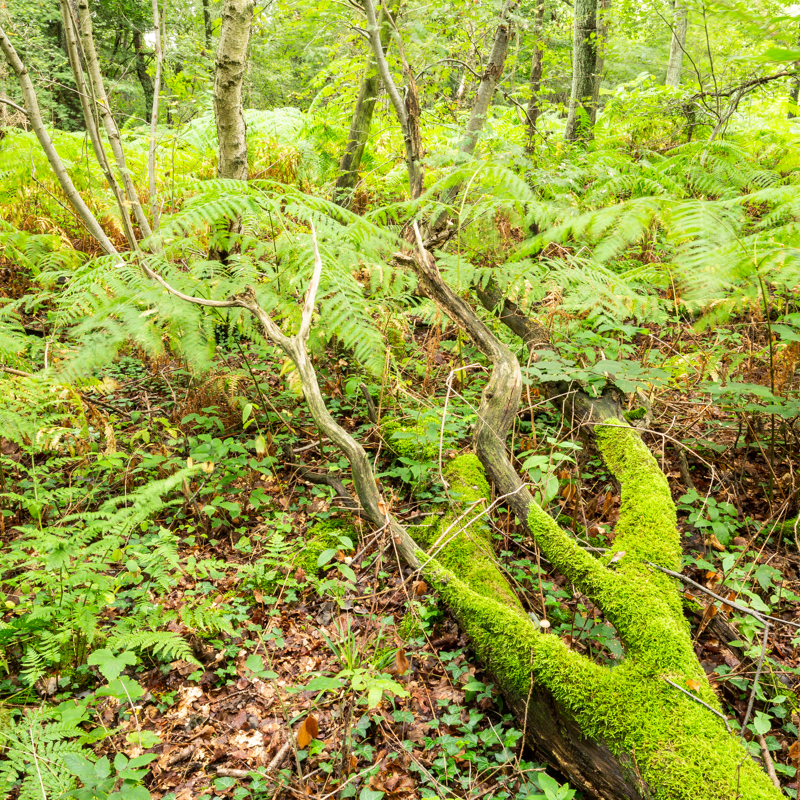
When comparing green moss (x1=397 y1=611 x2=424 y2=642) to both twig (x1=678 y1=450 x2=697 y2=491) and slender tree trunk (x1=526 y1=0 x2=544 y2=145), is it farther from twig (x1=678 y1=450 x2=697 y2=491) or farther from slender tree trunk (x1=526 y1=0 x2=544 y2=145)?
slender tree trunk (x1=526 y1=0 x2=544 y2=145)

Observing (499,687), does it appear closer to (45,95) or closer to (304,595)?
(304,595)

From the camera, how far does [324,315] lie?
303 cm

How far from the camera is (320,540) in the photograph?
114 inches

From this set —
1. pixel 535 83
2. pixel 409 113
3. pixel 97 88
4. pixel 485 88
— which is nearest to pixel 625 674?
pixel 409 113

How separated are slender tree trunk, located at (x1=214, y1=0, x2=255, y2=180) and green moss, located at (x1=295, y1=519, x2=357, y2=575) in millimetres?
2894

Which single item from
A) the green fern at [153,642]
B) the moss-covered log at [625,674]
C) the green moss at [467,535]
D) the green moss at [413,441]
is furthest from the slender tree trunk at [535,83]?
the green fern at [153,642]

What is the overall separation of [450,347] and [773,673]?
290 centimetres

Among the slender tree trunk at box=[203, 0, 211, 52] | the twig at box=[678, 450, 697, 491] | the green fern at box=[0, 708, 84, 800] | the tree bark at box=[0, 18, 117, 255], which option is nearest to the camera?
the green fern at box=[0, 708, 84, 800]

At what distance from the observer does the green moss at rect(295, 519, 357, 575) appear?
2.79 m

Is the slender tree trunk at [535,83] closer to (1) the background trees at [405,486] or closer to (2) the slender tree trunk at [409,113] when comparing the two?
(1) the background trees at [405,486]

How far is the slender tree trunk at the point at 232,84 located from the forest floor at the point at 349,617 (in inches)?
68.7

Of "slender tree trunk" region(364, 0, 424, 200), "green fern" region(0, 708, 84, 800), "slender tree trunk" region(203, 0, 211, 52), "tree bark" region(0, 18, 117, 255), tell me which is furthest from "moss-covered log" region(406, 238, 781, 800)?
"slender tree trunk" region(203, 0, 211, 52)

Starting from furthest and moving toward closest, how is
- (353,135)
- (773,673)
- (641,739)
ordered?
(353,135)
(773,673)
(641,739)

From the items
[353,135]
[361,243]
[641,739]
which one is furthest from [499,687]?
[353,135]
